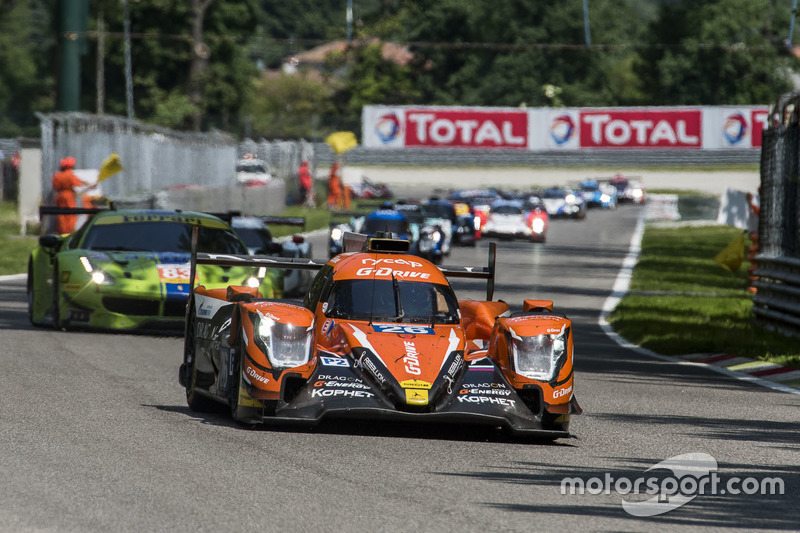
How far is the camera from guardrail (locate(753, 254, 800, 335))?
53.6 ft

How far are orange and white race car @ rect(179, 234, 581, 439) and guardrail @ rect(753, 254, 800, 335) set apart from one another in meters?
7.09

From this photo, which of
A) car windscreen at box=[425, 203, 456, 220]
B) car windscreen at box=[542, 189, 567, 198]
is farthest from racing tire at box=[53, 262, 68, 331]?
car windscreen at box=[542, 189, 567, 198]

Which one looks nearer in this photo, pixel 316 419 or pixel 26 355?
pixel 316 419

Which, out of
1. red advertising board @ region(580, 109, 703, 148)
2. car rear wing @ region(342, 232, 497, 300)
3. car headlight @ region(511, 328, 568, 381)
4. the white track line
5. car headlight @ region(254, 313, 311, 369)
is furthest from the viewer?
red advertising board @ region(580, 109, 703, 148)

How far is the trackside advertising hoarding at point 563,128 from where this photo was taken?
7638 cm

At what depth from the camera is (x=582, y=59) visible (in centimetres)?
9906

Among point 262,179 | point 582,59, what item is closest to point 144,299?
point 262,179

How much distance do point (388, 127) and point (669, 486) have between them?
69.8 m

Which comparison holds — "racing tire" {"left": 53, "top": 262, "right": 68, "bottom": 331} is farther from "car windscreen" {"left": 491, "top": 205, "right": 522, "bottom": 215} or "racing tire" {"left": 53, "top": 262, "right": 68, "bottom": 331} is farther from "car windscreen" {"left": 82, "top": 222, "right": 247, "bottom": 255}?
"car windscreen" {"left": 491, "top": 205, "right": 522, "bottom": 215}

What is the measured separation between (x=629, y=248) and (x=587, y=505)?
32.6 meters

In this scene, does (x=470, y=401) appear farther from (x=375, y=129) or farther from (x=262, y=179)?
(x=375, y=129)

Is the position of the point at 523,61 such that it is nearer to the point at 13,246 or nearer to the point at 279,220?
the point at 13,246

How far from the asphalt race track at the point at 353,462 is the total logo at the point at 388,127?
6409 cm

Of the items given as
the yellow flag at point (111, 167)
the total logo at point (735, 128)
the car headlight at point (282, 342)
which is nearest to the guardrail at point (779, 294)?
the car headlight at point (282, 342)
